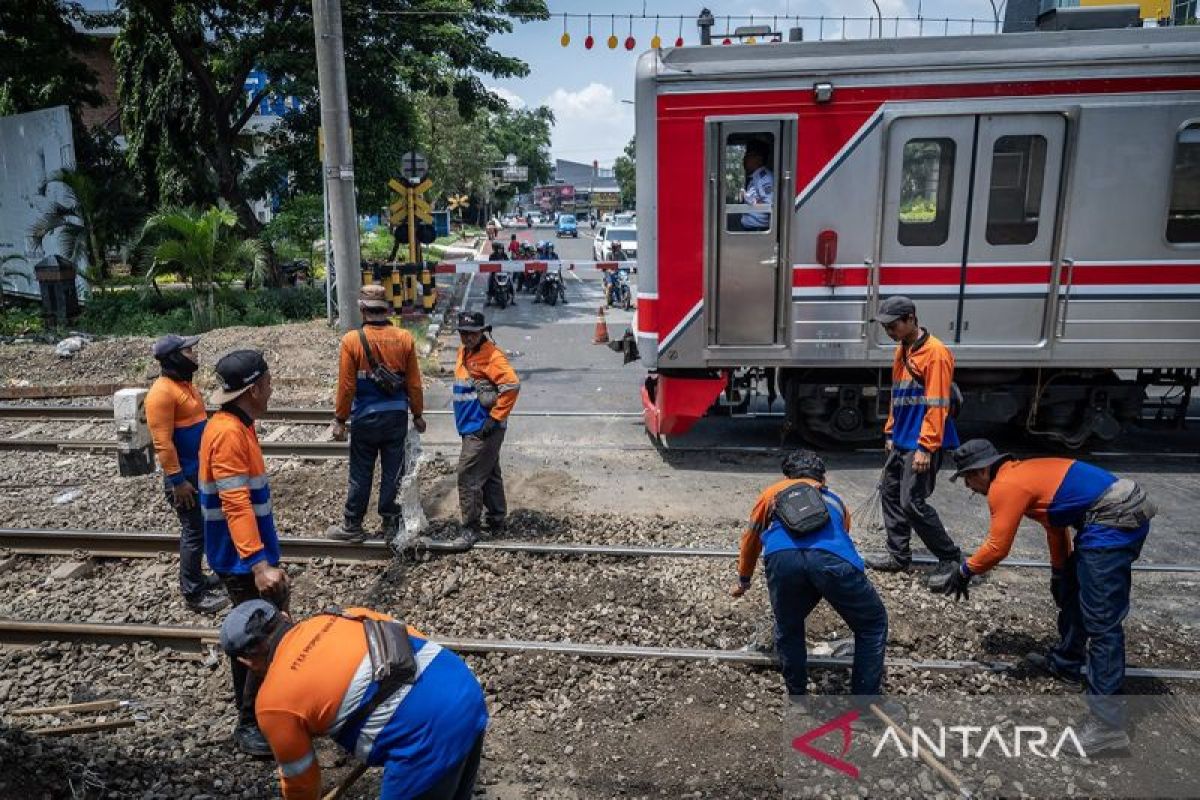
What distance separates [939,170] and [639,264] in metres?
3.01

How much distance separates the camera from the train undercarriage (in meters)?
8.98

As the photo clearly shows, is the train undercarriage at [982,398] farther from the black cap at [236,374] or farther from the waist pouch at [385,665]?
the waist pouch at [385,665]

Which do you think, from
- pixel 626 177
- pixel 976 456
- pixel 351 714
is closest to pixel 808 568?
pixel 976 456

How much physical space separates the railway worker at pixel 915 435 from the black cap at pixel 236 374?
4047 mm

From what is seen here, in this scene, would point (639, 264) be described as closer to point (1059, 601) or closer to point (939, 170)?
point (939, 170)

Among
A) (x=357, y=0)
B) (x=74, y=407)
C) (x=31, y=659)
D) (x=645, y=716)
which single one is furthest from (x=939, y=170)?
(x=357, y=0)

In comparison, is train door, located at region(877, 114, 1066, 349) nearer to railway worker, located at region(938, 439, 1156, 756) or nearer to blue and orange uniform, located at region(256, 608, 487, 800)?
railway worker, located at region(938, 439, 1156, 756)

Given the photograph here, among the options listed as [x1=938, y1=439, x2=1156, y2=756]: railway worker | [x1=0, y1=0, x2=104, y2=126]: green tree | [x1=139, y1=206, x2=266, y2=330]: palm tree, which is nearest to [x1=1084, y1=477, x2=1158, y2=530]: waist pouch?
[x1=938, y1=439, x2=1156, y2=756]: railway worker

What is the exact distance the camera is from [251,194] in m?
19.8

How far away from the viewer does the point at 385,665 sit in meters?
2.93

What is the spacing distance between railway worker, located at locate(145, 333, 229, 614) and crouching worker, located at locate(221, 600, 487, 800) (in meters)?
2.85

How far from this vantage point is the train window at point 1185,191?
8.14 metres

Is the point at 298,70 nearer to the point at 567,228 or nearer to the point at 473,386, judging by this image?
the point at 473,386

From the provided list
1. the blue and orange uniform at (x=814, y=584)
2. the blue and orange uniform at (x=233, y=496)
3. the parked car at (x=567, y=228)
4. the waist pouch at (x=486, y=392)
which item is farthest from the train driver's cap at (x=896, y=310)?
the parked car at (x=567, y=228)
